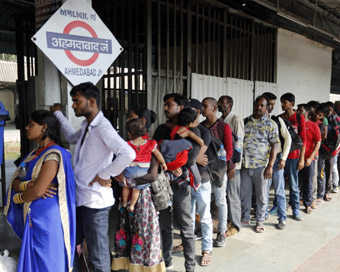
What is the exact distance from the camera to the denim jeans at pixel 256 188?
420 cm

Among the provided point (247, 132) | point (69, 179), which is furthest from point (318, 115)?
point (69, 179)

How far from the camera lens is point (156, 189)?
2656mm

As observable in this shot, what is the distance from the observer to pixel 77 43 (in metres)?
2.69

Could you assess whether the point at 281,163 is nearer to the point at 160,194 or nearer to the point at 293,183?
the point at 293,183

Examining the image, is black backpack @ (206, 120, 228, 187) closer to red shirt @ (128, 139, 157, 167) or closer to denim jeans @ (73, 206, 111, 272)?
red shirt @ (128, 139, 157, 167)

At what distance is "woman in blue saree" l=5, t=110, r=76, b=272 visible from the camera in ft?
7.16

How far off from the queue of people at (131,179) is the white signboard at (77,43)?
417mm

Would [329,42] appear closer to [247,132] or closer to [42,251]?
[247,132]

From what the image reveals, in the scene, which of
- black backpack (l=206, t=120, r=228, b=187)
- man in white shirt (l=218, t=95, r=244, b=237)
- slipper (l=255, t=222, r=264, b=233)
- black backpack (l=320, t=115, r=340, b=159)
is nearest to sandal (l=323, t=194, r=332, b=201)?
black backpack (l=320, t=115, r=340, b=159)

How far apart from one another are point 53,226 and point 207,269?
166cm

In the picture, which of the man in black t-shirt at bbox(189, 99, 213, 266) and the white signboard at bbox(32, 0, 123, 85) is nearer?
the white signboard at bbox(32, 0, 123, 85)

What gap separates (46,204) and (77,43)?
4.28 ft

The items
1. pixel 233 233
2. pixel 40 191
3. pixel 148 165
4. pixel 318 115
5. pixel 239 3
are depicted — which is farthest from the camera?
pixel 239 3

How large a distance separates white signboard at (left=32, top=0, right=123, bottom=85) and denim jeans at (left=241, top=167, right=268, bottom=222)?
2.34 meters
